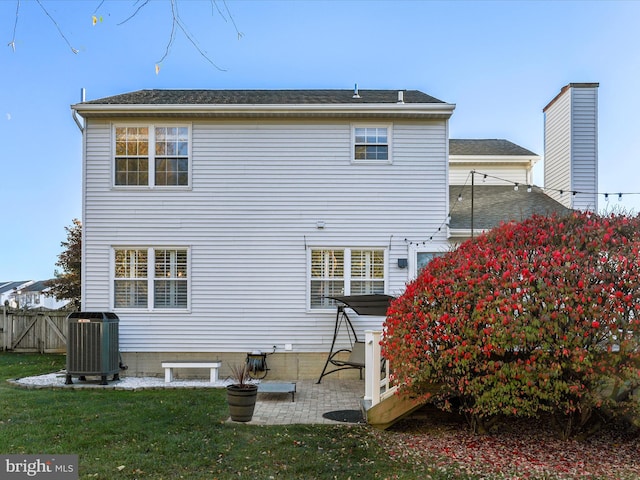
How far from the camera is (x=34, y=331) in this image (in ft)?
47.2

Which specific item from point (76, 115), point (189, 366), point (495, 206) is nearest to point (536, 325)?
point (189, 366)

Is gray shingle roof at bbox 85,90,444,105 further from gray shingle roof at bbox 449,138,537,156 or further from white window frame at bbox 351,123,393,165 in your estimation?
gray shingle roof at bbox 449,138,537,156

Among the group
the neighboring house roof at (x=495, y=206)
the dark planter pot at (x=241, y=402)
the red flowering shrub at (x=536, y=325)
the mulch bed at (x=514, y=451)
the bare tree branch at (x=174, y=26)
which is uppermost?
the bare tree branch at (x=174, y=26)

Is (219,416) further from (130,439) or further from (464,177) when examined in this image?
(464,177)

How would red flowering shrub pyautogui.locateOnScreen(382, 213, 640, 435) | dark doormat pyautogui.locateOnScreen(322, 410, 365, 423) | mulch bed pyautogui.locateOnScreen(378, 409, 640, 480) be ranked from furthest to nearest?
dark doormat pyautogui.locateOnScreen(322, 410, 365, 423), red flowering shrub pyautogui.locateOnScreen(382, 213, 640, 435), mulch bed pyautogui.locateOnScreen(378, 409, 640, 480)

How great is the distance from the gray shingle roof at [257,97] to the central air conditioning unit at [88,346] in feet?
14.3

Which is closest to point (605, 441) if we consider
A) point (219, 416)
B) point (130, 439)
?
point (219, 416)

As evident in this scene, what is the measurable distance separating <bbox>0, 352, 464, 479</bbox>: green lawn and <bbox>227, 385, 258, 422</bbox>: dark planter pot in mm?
198

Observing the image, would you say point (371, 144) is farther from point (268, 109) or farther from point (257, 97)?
point (257, 97)

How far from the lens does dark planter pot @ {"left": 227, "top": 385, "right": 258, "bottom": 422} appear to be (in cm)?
617

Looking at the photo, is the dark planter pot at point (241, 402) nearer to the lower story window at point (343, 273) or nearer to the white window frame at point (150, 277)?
the lower story window at point (343, 273)

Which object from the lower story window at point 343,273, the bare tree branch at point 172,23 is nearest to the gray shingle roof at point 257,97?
the lower story window at point 343,273

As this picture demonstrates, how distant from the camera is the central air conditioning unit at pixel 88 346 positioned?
352 inches

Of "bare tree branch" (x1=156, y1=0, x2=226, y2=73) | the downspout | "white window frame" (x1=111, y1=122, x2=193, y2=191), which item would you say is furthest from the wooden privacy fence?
"bare tree branch" (x1=156, y1=0, x2=226, y2=73)
